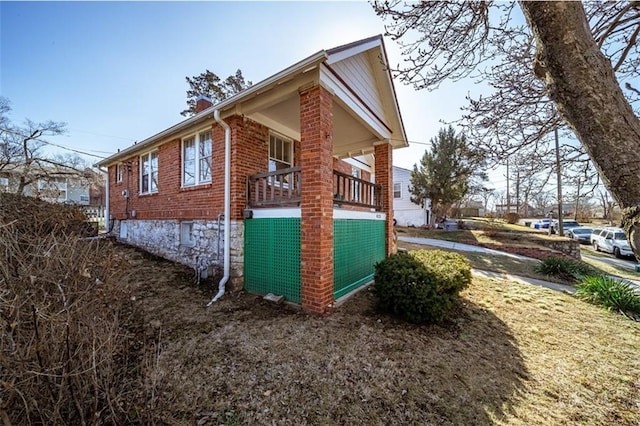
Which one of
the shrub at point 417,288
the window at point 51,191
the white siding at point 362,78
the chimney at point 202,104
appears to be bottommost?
the shrub at point 417,288

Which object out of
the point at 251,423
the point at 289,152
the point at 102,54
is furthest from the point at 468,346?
the point at 102,54

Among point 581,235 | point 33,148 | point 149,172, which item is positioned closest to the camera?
point 149,172

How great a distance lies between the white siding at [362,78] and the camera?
5.45 m

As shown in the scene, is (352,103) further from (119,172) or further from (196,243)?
(119,172)

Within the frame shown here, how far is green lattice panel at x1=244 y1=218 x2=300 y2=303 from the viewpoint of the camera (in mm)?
5105

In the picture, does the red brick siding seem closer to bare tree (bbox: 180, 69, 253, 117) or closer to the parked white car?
bare tree (bbox: 180, 69, 253, 117)

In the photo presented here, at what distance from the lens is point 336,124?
7.26 meters

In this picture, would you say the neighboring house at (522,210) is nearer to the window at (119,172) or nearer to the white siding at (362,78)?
the white siding at (362,78)

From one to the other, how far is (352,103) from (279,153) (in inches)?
109

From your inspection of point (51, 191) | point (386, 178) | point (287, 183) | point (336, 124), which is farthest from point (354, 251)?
point (51, 191)

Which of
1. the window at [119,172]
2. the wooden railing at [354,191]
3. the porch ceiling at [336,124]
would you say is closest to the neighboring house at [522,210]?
the porch ceiling at [336,124]

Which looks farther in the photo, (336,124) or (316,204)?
(336,124)

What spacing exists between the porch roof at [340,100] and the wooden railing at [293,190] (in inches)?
59.3

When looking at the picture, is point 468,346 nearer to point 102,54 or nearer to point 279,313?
point 279,313
